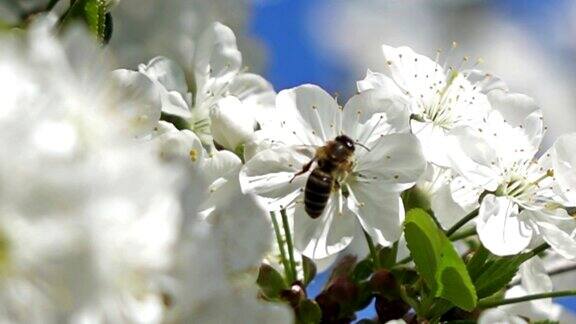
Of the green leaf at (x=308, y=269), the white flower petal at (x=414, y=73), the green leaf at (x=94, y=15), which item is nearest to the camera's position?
the green leaf at (x=94, y=15)

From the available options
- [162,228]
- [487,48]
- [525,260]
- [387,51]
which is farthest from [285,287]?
[487,48]

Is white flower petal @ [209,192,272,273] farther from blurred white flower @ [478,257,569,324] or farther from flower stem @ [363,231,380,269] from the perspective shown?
blurred white flower @ [478,257,569,324]

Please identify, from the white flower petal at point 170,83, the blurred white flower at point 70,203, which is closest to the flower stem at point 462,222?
the white flower petal at point 170,83

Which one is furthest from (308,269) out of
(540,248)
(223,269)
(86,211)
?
(86,211)

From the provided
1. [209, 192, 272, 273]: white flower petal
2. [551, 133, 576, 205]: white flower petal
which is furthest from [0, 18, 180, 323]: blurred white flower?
[551, 133, 576, 205]: white flower petal

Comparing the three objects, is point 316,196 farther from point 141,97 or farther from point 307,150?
point 141,97

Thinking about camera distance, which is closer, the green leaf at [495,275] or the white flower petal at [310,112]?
the green leaf at [495,275]

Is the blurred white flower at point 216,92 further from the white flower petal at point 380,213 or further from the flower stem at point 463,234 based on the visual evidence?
the flower stem at point 463,234

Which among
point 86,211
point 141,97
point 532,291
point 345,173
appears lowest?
point 532,291
